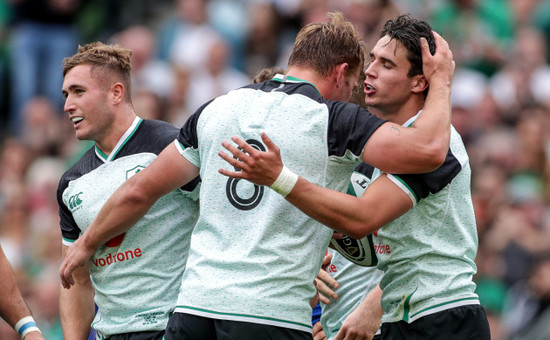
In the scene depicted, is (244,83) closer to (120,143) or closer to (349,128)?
(120,143)

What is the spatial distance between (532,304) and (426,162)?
5483 millimetres

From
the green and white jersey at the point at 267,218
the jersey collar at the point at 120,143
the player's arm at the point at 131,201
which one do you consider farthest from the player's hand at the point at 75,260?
the green and white jersey at the point at 267,218

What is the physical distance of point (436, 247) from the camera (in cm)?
498

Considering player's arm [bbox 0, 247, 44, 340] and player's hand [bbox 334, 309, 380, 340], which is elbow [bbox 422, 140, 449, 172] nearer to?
player's hand [bbox 334, 309, 380, 340]

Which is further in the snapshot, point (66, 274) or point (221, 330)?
point (66, 274)

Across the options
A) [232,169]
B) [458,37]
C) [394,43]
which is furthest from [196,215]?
[458,37]

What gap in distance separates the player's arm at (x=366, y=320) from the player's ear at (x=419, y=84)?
115 cm

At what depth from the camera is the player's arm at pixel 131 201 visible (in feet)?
16.6

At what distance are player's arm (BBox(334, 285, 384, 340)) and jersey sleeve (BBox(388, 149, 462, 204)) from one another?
87 cm

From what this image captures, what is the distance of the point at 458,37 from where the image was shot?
12.6 m

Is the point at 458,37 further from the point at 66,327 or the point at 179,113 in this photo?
the point at 66,327

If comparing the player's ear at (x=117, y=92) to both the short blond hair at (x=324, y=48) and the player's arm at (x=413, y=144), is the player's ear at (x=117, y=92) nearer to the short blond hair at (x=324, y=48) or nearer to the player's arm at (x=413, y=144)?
the short blond hair at (x=324, y=48)

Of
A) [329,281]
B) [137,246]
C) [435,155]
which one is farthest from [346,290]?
[435,155]

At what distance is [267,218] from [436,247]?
93cm
